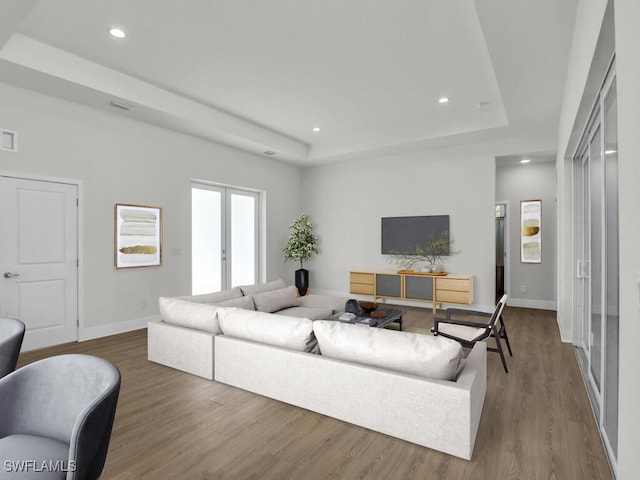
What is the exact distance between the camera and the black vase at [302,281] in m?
7.68

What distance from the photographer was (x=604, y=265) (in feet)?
8.06

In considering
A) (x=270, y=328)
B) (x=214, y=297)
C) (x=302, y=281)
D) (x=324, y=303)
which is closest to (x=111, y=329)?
(x=214, y=297)

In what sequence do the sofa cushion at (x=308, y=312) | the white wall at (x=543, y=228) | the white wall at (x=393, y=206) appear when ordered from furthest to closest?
the white wall at (x=543, y=228), the white wall at (x=393, y=206), the sofa cushion at (x=308, y=312)

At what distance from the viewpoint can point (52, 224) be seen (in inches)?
171

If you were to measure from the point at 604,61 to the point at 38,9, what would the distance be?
4348mm

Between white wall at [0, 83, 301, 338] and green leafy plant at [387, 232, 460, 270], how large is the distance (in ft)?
12.0

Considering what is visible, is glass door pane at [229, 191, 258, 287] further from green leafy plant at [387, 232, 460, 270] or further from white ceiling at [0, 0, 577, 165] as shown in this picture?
green leafy plant at [387, 232, 460, 270]

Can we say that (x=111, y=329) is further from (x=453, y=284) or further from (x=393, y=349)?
(x=453, y=284)

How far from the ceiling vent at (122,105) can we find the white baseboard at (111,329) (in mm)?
2867

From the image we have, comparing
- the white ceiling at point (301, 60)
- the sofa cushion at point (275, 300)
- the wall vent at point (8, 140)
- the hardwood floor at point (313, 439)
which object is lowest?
the hardwood floor at point (313, 439)

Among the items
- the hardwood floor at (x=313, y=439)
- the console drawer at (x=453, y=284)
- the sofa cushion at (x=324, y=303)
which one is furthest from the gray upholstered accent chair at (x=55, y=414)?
the console drawer at (x=453, y=284)

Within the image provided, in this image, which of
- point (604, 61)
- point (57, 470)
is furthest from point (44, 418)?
point (604, 61)

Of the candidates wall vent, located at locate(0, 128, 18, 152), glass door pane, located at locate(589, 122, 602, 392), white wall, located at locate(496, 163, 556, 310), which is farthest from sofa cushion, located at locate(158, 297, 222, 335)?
white wall, located at locate(496, 163, 556, 310)

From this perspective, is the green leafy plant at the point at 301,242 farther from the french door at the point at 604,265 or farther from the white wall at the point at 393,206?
the french door at the point at 604,265
